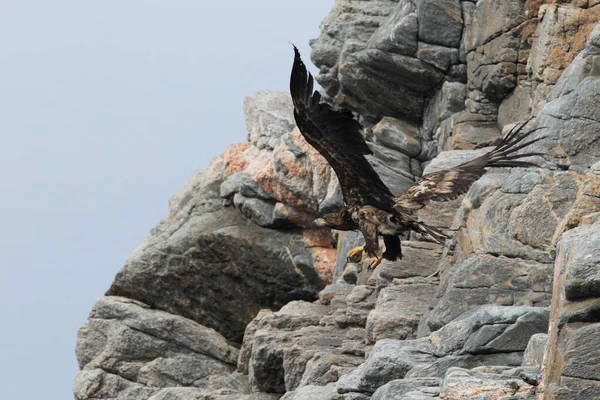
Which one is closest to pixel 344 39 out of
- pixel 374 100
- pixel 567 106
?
pixel 374 100

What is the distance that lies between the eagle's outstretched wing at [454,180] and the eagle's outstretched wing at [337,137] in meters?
0.34

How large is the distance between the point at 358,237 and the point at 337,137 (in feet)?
37.7

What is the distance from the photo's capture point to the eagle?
18.7 m

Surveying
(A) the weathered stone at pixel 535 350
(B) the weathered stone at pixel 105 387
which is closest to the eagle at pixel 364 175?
(A) the weathered stone at pixel 535 350

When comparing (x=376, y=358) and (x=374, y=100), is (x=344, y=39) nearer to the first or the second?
(x=374, y=100)

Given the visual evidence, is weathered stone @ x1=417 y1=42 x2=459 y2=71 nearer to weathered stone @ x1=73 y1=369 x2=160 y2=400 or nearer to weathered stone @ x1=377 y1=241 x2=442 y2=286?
weathered stone @ x1=377 y1=241 x2=442 y2=286

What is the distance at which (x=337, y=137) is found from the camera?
18984 mm

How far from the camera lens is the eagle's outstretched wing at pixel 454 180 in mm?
19078

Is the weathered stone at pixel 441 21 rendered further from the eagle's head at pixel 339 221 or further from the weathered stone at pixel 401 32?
the eagle's head at pixel 339 221

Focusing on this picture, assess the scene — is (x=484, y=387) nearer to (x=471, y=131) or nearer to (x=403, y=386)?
(x=403, y=386)

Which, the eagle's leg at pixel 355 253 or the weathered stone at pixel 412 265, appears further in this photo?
the weathered stone at pixel 412 265

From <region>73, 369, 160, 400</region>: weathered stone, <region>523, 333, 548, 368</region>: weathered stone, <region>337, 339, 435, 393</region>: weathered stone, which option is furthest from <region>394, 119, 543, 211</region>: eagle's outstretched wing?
<region>73, 369, 160, 400</region>: weathered stone

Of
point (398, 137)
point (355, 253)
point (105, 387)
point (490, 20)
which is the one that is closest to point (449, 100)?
point (398, 137)

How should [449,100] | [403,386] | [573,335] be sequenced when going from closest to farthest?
[573,335]
[403,386]
[449,100]
